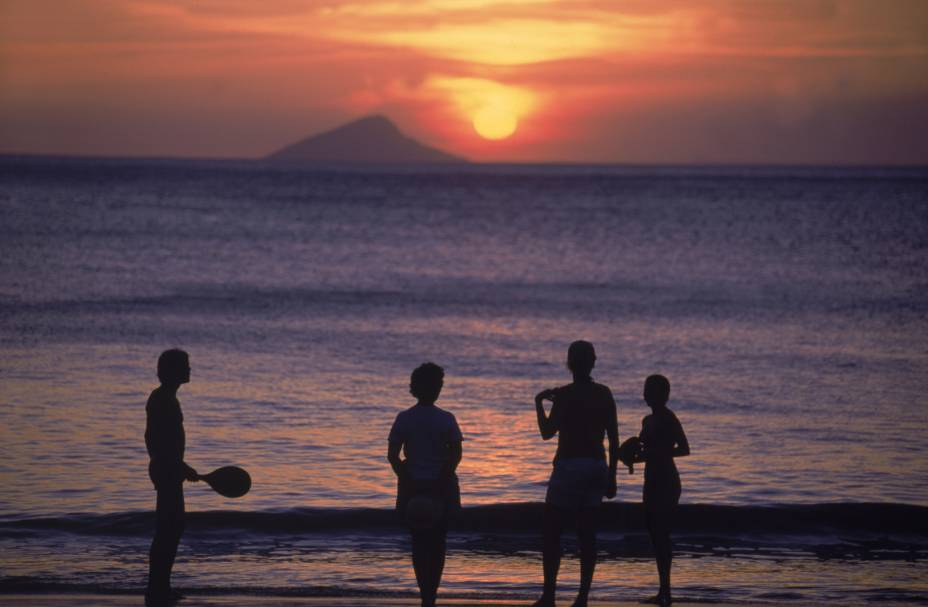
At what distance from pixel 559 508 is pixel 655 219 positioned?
Result: 8356 centimetres

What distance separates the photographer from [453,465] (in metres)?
7.34

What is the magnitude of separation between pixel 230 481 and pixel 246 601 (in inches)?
38.3

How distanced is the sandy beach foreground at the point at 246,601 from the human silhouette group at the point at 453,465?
10.7 inches

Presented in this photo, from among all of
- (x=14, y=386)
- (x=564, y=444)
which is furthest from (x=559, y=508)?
(x=14, y=386)

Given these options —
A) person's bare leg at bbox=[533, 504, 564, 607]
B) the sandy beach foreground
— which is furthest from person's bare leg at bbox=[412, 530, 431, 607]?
person's bare leg at bbox=[533, 504, 564, 607]

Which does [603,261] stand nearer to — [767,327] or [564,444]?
[767,327]

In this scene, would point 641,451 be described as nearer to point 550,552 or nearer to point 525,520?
point 550,552

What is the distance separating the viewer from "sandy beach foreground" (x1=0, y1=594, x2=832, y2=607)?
8.06 meters

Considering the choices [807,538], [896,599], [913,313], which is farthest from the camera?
[913,313]

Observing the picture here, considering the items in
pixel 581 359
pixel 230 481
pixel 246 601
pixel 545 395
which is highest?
pixel 581 359

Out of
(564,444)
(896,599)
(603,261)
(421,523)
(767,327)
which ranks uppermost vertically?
(603,261)

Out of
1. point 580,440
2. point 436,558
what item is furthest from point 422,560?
point 580,440

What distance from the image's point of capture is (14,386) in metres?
18.8

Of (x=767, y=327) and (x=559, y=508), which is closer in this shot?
(x=559, y=508)
